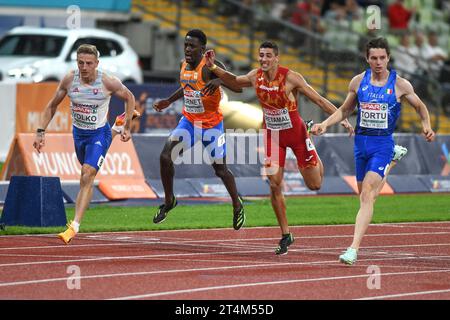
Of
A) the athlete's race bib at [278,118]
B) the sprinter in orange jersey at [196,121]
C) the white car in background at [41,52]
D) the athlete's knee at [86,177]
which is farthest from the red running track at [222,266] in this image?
the white car in background at [41,52]

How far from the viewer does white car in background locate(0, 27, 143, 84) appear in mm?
29031

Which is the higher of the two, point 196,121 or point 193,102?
point 193,102

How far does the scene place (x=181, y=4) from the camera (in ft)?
113

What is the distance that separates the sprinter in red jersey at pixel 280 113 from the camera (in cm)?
1474

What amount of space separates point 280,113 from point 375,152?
1463 mm

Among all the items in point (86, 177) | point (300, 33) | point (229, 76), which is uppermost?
point (300, 33)

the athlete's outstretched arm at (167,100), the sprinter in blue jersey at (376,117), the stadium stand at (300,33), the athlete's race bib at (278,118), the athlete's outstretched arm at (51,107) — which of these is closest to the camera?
the sprinter in blue jersey at (376,117)

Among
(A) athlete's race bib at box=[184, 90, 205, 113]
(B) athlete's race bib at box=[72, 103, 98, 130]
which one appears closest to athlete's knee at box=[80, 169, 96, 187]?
(B) athlete's race bib at box=[72, 103, 98, 130]

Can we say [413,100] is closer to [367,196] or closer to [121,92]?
[367,196]

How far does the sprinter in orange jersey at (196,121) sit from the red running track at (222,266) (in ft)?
2.03

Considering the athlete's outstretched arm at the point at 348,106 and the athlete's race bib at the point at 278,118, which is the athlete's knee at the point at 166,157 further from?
the athlete's outstretched arm at the point at 348,106

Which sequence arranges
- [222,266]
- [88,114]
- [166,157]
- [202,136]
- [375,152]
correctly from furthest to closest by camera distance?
[202,136] < [166,157] < [88,114] < [375,152] < [222,266]

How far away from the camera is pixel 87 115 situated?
15.6 m

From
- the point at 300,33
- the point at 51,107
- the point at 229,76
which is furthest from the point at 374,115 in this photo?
the point at 300,33
